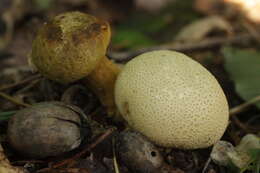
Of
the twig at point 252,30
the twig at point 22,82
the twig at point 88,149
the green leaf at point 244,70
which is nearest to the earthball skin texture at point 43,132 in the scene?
the twig at point 88,149

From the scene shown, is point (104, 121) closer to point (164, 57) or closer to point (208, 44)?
point (164, 57)

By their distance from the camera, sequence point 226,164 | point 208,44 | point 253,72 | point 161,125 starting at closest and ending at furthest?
point 161,125 → point 226,164 → point 253,72 → point 208,44

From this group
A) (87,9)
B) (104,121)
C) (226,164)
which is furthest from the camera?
(87,9)

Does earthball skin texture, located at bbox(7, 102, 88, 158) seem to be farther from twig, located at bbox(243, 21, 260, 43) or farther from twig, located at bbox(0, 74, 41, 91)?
twig, located at bbox(243, 21, 260, 43)

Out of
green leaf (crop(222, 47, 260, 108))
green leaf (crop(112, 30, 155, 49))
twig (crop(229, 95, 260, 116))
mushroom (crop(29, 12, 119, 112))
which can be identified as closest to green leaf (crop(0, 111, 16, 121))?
mushroom (crop(29, 12, 119, 112))

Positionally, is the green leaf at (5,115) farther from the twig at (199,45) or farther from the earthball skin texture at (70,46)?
the twig at (199,45)

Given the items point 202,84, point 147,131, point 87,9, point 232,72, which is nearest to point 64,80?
point 147,131

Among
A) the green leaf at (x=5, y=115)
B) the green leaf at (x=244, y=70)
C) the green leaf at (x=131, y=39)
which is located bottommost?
the green leaf at (x=131, y=39)
